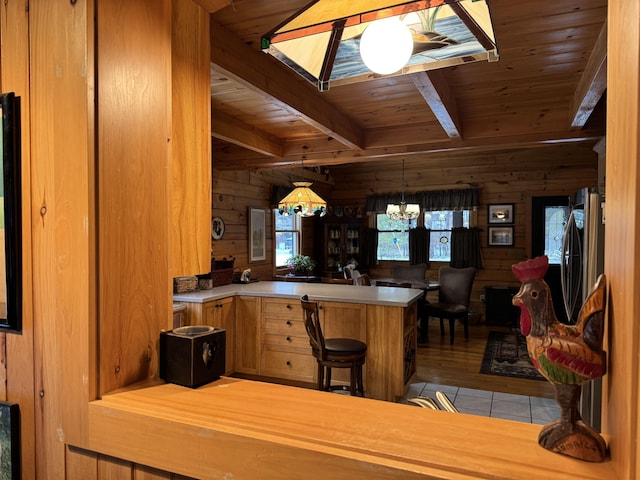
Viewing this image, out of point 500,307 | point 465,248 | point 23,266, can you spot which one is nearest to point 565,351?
point 23,266

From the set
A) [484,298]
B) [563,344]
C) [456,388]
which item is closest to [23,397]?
[563,344]

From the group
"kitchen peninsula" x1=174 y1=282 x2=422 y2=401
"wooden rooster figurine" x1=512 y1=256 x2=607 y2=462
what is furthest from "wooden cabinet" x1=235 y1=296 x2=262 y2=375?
"wooden rooster figurine" x1=512 y1=256 x2=607 y2=462

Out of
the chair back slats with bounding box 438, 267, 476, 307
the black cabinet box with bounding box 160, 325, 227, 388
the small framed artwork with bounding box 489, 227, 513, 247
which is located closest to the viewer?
the black cabinet box with bounding box 160, 325, 227, 388

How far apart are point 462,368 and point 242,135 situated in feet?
11.1

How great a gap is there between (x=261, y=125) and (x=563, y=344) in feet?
12.1

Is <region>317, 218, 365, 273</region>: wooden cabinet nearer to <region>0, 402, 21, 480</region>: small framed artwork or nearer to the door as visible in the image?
the door

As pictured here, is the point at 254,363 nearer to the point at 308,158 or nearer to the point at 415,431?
the point at 308,158

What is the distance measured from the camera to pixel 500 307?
6.59 m

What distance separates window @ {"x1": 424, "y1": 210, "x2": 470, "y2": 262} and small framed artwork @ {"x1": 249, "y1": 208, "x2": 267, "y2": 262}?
10.5 feet

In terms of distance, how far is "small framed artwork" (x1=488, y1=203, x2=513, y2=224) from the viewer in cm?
704

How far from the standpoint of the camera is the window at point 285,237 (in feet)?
22.0

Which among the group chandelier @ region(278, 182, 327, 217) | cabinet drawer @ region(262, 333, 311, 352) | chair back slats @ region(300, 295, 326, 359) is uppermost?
chandelier @ region(278, 182, 327, 217)

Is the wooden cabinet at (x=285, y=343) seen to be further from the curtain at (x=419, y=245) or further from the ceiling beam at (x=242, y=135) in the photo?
the curtain at (x=419, y=245)

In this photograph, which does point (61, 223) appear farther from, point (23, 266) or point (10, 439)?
point (10, 439)
